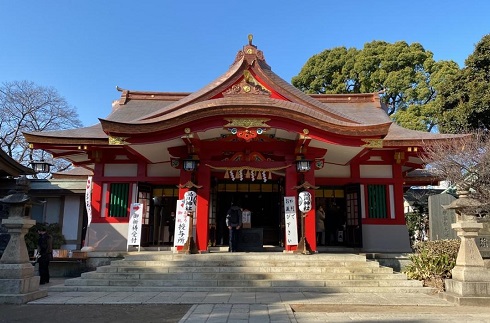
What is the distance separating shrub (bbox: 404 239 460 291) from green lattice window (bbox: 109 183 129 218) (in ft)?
29.2

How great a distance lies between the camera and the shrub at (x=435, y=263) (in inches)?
353

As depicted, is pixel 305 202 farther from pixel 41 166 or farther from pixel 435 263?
pixel 41 166

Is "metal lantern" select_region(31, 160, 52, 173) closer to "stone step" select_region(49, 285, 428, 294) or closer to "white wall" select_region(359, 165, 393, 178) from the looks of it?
"stone step" select_region(49, 285, 428, 294)

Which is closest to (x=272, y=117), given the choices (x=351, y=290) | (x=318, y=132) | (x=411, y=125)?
(x=318, y=132)

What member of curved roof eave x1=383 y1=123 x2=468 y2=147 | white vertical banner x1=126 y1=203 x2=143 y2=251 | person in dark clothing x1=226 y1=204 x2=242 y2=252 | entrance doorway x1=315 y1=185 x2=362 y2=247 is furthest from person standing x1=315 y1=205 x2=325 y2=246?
white vertical banner x1=126 y1=203 x2=143 y2=251

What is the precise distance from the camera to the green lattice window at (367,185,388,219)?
1273cm

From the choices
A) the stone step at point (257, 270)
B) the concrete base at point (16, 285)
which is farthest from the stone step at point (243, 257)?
the concrete base at point (16, 285)

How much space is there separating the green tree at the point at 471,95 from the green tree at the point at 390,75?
6.76 metres

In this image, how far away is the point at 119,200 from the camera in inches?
492

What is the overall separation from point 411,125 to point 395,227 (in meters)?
14.1

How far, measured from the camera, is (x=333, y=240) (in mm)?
14594

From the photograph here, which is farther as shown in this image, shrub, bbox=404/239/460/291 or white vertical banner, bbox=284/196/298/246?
white vertical banner, bbox=284/196/298/246

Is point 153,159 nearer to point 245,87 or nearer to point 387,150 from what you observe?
point 245,87

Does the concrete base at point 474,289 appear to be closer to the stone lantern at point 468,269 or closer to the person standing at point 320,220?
the stone lantern at point 468,269
